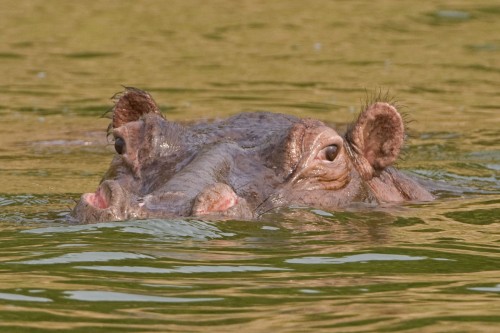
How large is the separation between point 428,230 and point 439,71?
11.8 m

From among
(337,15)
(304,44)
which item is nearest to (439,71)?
(304,44)

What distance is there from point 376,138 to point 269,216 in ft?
5.99

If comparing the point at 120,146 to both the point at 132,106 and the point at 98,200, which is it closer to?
the point at 132,106

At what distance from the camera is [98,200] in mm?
8234

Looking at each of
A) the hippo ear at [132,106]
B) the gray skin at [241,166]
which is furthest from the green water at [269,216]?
the hippo ear at [132,106]

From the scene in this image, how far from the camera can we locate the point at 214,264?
23.3 ft

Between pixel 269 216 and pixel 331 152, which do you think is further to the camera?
pixel 331 152

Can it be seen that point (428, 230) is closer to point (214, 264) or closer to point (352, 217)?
point (352, 217)

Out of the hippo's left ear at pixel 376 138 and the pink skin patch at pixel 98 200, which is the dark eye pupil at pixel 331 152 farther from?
the pink skin patch at pixel 98 200

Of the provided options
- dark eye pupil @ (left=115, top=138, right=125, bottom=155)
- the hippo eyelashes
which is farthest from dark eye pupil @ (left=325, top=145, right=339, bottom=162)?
dark eye pupil @ (left=115, top=138, right=125, bottom=155)

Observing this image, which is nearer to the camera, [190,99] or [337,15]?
[190,99]

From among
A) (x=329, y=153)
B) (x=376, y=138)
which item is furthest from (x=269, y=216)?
(x=376, y=138)

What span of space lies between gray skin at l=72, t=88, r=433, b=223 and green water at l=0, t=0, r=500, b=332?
0.19m

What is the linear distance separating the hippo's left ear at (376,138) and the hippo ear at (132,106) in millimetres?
1579
